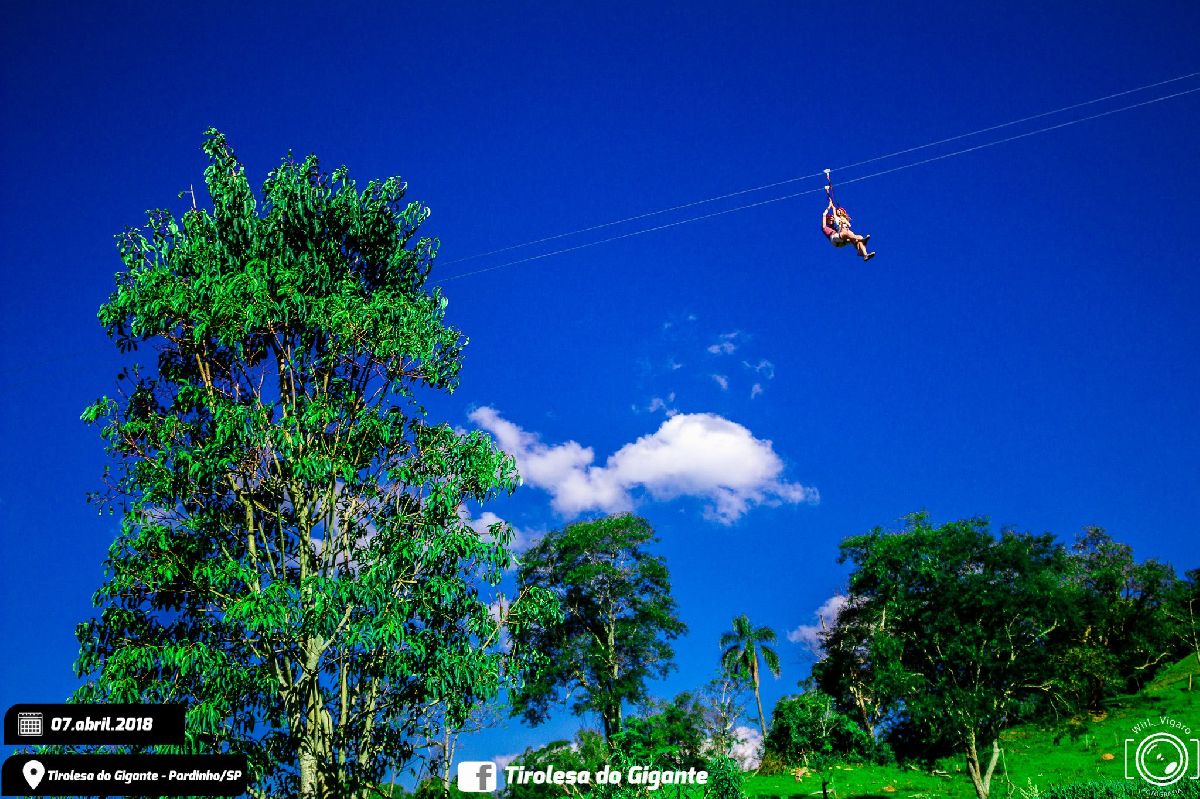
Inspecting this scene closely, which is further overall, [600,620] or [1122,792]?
[600,620]

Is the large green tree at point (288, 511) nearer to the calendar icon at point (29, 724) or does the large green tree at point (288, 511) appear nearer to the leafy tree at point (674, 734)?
the calendar icon at point (29, 724)

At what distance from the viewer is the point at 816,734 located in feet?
135

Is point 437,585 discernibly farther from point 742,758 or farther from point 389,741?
point 742,758

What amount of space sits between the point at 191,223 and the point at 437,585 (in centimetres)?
886

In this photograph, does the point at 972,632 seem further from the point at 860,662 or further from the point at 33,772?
the point at 33,772

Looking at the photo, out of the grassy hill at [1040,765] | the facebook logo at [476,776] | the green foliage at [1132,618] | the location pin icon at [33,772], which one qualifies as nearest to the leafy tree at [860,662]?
the grassy hill at [1040,765]

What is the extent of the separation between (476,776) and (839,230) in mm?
13739

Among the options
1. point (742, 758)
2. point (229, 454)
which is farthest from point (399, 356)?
point (742, 758)

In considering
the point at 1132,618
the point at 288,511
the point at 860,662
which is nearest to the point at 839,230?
the point at 288,511

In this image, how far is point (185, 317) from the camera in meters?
14.9

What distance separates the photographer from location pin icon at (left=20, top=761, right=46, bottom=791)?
10461 mm

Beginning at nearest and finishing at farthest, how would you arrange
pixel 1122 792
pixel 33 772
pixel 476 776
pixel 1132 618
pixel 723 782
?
pixel 33 772, pixel 476 776, pixel 1122 792, pixel 723 782, pixel 1132 618

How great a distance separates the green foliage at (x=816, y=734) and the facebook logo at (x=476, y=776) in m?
28.6

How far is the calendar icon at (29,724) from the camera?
10.2m
